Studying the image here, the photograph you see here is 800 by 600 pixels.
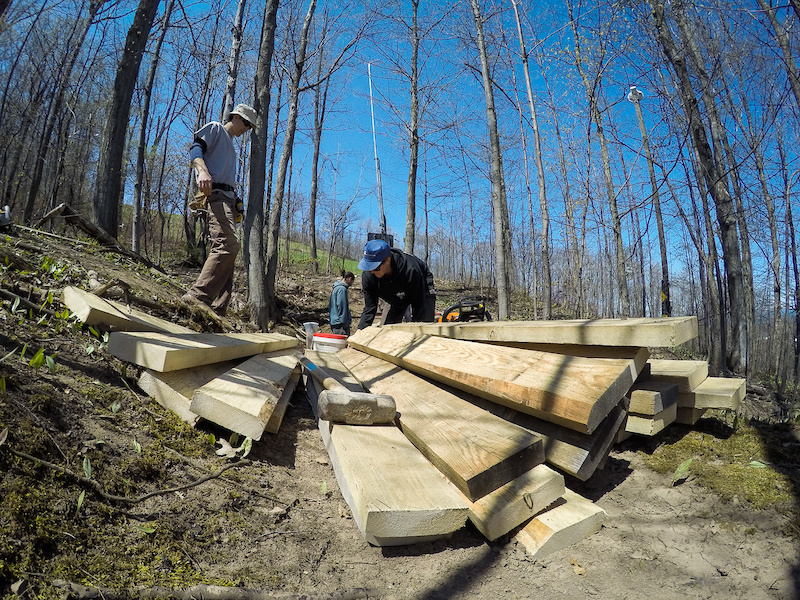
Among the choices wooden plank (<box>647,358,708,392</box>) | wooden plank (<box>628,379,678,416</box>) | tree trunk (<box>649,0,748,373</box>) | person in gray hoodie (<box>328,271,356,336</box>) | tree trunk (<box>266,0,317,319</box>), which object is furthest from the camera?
person in gray hoodie (<box>328,271,356,336</box>)

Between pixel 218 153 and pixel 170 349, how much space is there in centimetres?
296

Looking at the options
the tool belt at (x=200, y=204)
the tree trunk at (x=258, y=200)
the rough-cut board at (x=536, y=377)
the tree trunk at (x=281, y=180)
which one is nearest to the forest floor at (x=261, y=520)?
the rough-cut board at (x=536, y=377)

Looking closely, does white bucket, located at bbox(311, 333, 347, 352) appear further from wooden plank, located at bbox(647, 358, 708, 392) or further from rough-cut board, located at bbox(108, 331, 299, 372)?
wooden plank, located at bbox(647, 358, 708, 392)

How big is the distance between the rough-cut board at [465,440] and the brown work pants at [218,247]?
2562 mm

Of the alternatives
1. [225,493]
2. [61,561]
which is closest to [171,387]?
[225,493]

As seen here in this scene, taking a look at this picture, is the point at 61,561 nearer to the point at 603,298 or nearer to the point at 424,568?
the point at 424,568

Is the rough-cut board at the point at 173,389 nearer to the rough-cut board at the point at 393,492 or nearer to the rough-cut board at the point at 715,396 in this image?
the rough-cut board at the point at 393,492

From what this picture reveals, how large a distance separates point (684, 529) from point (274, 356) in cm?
303

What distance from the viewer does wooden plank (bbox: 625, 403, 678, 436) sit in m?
2.46

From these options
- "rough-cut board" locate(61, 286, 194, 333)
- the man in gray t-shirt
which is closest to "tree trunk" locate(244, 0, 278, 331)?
the man in gray t-shirt

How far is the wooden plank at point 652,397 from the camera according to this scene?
7.84 ft

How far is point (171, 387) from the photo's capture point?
2.42 meters

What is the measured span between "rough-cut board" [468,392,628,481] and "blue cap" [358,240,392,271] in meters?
3.07

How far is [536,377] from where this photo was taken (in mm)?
2270
